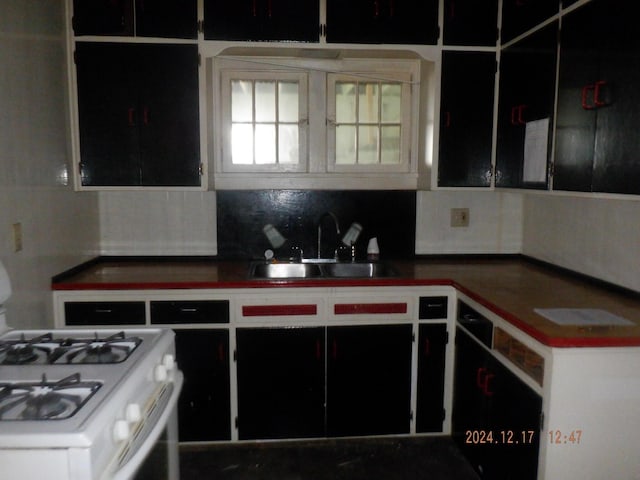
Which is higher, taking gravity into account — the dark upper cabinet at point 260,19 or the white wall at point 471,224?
the dark upper cabinet at point 260,19

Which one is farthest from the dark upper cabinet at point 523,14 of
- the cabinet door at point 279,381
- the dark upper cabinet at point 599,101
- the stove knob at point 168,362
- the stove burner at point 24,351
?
the stove burner at point 24,351

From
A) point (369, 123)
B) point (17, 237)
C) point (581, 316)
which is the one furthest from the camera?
point (369, 123)

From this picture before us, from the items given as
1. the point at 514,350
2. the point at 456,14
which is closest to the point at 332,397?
the point at 514,350

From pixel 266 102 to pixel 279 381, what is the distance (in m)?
1.55

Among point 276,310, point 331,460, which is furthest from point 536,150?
point 331,460

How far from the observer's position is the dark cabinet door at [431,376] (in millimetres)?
2475

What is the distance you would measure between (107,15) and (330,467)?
245cm

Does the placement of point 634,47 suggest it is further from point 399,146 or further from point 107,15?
point 107,15

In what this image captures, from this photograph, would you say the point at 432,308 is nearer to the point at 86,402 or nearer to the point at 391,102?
the point at 391,102

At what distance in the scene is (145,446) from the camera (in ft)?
3.82

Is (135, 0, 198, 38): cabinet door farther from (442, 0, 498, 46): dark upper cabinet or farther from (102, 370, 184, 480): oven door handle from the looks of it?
(102, 370, 184, 480): oven door handle

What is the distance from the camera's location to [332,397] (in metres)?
2.46

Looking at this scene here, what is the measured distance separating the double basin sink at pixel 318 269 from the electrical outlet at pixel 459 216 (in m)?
0.54

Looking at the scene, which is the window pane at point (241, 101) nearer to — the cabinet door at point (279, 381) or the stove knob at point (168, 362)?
the cabinet door at point (279, 381)
